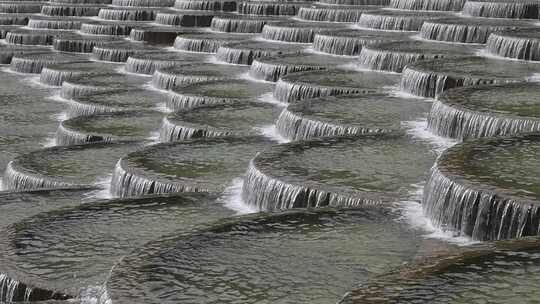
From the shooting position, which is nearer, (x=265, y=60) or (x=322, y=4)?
(x=265, y=60)

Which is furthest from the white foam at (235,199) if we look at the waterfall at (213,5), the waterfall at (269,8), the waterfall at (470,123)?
the waterfall at (213,5)

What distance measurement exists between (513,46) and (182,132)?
7.01 meters

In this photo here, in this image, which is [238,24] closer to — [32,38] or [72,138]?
[32,38]

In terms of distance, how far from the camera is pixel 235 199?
13086 mm

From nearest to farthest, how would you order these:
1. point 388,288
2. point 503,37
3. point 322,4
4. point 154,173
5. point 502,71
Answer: point 388,288
point 154,173
point 502,71
point 503,37
point 322,4

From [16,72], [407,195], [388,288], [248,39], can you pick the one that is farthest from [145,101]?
[388,288]

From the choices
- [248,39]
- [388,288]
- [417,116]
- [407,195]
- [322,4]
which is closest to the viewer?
[388,288]

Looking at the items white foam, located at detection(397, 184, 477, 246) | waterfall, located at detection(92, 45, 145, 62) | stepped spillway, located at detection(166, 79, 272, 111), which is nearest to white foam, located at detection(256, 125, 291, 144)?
stepped spillway, located at detection(166, 79, 272, 111)

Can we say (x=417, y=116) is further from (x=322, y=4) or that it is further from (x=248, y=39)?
(x=322, y=4)

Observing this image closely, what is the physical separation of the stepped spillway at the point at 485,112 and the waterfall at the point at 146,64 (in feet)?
35.5

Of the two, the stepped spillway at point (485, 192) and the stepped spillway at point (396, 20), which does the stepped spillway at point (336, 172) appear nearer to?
the stepped spillway at point (485, 192)

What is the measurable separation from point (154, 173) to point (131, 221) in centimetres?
208

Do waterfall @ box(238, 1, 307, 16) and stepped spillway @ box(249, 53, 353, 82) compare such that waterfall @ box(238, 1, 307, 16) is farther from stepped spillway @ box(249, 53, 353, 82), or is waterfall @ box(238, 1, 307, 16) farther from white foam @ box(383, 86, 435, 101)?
white foam @ box(383, 86, 435, 101)

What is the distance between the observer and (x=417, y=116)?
16312 millimetres
